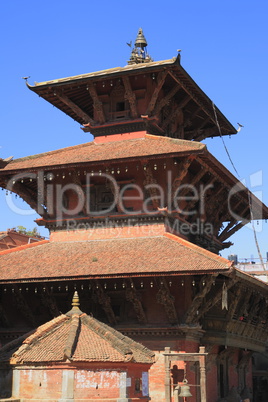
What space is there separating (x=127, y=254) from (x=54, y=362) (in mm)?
6136

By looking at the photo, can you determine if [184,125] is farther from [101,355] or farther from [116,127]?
[101,355]

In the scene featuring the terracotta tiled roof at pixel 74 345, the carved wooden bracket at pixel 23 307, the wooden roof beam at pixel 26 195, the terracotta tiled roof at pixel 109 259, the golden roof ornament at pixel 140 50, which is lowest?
the terracotta tiled roof at pixel 74 345

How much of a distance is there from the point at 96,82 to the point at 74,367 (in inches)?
549

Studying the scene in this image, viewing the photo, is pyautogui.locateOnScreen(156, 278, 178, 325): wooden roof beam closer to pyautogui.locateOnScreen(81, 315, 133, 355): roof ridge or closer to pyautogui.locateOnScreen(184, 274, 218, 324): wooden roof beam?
pyautogui.locateOnScreen(184, 274, 218, 324): wooden roof beam

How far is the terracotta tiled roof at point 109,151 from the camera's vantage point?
23.2m

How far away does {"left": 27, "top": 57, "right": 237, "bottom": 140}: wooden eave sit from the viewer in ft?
84.4

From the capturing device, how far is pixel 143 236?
24.2 metres

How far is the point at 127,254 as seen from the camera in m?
22.6

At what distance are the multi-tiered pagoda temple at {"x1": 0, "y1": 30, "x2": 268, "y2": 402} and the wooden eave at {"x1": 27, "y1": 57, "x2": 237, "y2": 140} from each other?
0.07m

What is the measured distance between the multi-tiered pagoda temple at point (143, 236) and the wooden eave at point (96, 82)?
0.07 m

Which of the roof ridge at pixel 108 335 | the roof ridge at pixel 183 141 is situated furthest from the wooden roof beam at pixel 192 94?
the roof ridge at pixel 108 335

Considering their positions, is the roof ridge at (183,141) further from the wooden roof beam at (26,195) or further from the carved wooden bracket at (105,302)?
the carved wooden bracket at (105,302)

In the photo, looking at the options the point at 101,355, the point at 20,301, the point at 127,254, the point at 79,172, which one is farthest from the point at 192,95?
the point at 101,355

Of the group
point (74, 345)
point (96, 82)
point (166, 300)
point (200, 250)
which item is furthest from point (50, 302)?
point (96, 82)
